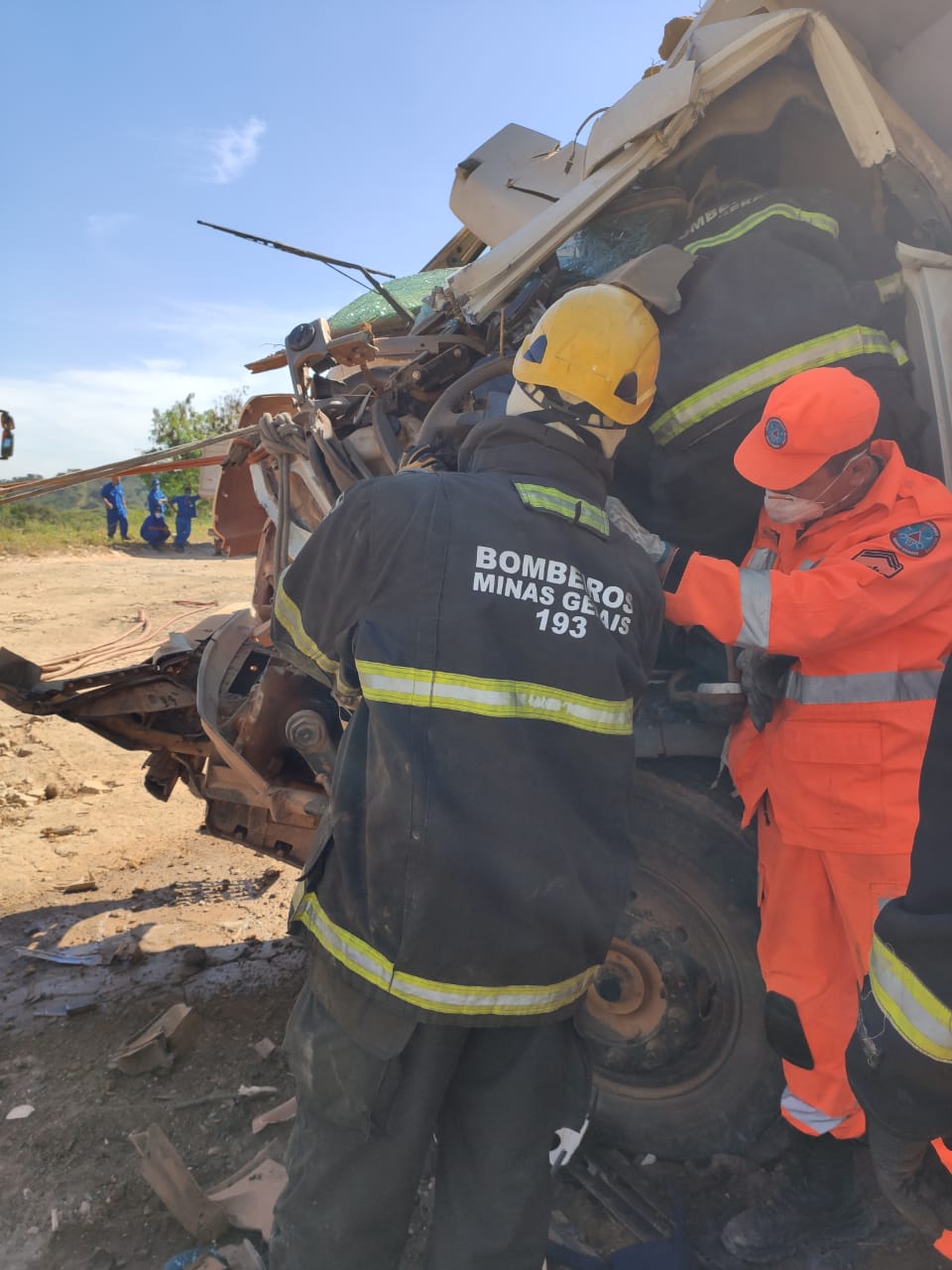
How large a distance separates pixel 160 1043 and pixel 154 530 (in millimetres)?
16531

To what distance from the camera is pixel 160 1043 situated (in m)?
2.92

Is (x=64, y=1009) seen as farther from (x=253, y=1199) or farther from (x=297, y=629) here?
(x=297, y=629)

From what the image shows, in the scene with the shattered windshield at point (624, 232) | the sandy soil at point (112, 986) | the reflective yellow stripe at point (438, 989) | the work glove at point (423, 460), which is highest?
the shattered windshield at point (624, 232)

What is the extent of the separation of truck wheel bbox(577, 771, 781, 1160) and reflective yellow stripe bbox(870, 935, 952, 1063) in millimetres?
1008

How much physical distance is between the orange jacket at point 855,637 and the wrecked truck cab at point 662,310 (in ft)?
0.97

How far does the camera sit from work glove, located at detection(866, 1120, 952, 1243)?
1494 millimetres

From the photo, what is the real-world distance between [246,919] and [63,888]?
3.22ft

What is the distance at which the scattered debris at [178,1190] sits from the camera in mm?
2246

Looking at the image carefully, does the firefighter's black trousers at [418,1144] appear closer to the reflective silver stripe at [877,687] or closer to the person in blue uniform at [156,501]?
the reflective silver stripe at [877,687]

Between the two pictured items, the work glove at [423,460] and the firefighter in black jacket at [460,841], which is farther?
the work glove at [423,460]

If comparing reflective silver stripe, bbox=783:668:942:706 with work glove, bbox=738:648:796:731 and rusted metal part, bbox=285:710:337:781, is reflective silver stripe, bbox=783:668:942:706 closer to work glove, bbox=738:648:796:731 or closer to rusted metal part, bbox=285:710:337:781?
work glove, bbox=738:648:796:731

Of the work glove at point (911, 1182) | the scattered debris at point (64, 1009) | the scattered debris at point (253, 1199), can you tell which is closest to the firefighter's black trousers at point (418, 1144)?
the work glove at point (911, 1182)

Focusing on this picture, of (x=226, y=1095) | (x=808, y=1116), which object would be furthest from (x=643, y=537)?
(x=226, y=1095)

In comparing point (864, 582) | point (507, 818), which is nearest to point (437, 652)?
point (507, 818)
